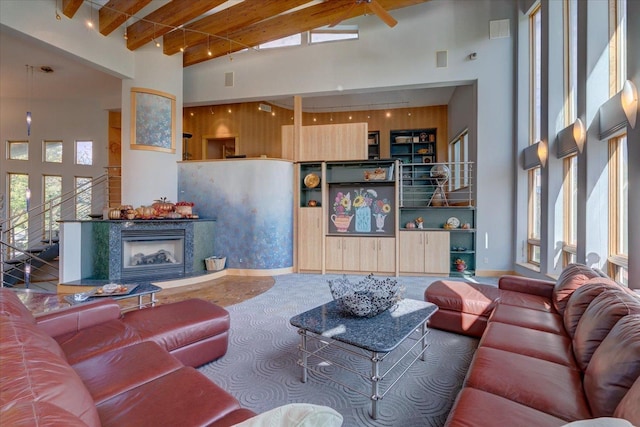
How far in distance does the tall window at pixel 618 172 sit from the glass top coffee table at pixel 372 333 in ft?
8.91

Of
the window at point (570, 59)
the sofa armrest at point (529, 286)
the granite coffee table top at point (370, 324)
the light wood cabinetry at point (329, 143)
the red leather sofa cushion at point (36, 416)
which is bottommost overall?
the granite coffee table top at point (370, 324)

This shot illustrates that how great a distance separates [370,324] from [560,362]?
45.8 inches

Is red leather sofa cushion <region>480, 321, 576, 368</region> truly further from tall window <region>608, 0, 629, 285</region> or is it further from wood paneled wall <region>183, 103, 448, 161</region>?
wood paneled wall <region>183, 103, 448, 161</region>

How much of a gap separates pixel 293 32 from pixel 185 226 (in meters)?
4.28

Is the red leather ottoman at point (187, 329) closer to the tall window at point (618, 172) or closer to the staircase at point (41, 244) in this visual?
the staircase at point (41, 244)

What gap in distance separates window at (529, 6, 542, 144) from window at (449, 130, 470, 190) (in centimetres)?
132

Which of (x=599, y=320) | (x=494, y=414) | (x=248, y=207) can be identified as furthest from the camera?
(x=248, y=207)

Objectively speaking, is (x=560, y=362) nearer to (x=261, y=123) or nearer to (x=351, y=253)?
(x=351, y=253)

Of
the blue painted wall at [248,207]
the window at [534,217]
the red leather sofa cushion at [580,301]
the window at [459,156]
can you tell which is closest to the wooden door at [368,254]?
the blue painted wall at [248,207]

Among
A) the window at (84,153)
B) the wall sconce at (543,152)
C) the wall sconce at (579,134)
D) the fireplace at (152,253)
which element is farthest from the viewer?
the window at (84,153)

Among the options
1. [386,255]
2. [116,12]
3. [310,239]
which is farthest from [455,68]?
[116,12]

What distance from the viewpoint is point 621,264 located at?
352cm

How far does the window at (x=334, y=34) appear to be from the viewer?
21.3 feet

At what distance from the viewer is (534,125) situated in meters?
5.58
